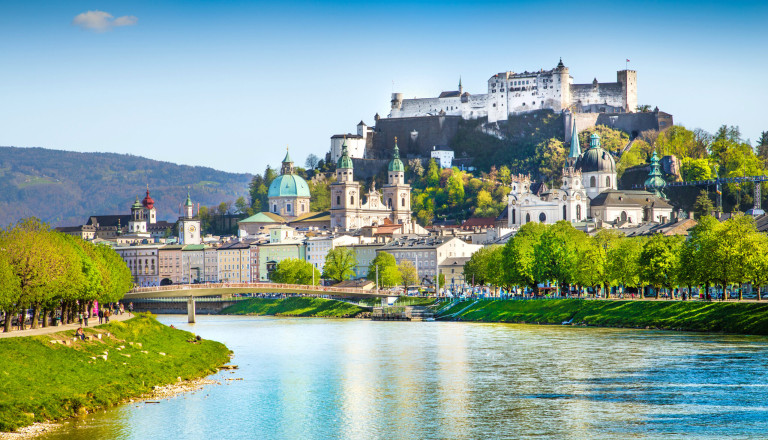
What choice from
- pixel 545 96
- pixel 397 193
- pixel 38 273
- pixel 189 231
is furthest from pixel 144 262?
pixel 38 273

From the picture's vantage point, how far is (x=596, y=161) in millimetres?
131250

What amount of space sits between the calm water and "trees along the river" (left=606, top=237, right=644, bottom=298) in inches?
467

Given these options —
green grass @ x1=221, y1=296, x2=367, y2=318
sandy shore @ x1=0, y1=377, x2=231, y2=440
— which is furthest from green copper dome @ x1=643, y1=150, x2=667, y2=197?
sandy shore @ x1=0, y1=377, x2=231, y2=440

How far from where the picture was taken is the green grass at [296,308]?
91.3 m

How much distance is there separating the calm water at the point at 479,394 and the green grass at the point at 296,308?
34441mm

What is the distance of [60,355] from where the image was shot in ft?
121

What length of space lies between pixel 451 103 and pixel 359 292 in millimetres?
78465

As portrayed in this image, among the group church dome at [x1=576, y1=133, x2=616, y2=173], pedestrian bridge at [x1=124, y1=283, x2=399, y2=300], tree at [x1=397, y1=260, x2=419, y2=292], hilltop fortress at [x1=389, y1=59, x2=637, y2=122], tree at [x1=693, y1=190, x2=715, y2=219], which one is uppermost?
hilltop fortress at [x1=389, y1=59, x2=637, y2=122]

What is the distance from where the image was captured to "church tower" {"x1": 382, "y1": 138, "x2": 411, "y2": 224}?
156 meters

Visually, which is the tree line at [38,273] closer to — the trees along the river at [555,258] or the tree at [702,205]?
the trees along the river at [555,258]

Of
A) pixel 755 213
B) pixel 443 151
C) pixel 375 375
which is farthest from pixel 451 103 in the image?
pixel 375 375

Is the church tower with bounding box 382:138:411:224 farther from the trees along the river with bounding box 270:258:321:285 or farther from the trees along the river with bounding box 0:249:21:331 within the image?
the trees along the river with bounding box 0:249:21:331

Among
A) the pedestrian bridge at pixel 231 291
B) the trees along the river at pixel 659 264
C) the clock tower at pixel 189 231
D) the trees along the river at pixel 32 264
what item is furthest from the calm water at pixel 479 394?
the clock tower at pixel 189 231

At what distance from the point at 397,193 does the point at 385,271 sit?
Answer: 52.1m
